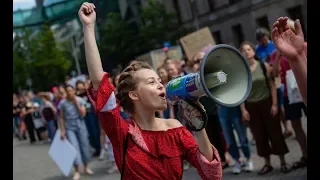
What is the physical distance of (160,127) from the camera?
284cm

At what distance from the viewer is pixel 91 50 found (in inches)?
106

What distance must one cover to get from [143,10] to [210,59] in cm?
2190

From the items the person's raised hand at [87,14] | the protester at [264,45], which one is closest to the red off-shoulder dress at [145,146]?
the person's raised hand at [87,14]

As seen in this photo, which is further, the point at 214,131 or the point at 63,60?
the point at 63,60

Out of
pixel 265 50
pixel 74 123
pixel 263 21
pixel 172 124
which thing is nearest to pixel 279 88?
pixel 265 50

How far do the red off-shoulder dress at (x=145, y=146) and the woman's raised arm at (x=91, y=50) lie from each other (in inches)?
1.6

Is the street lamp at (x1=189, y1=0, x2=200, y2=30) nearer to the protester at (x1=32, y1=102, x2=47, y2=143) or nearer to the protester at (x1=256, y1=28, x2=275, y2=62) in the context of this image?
the protester at (x1=32, y1=102, x2=47, y2=143)

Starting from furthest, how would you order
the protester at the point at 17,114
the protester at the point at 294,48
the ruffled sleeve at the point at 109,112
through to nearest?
the protester at the point at 17,114
the ruffled sleeve at the point at 109,112
the protester at the point at 294,48

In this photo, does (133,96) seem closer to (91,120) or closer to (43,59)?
(91,120)

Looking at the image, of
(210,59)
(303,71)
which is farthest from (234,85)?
(303,71)

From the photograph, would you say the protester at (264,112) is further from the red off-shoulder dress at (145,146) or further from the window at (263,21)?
the window at (263,21)

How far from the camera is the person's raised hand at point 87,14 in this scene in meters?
2.72

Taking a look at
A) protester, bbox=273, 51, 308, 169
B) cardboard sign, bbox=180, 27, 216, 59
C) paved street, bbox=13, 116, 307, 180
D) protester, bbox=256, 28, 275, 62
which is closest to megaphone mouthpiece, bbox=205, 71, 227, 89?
paved street, bbox=13, 116, 307, 180
